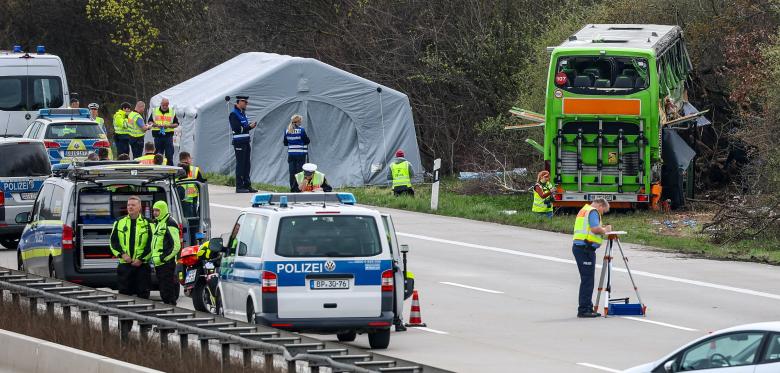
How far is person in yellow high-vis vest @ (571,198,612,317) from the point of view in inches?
798

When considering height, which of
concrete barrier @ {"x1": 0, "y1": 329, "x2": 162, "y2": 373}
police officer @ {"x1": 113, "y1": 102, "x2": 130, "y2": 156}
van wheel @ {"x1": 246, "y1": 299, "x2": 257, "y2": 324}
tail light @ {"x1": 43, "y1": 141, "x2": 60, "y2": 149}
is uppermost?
police officer @ {"x1": 113, "y1": 102, "x2": 130, "y2": 156}

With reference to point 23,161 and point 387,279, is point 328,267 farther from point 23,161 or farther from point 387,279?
point 23,161

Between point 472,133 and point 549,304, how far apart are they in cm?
2497

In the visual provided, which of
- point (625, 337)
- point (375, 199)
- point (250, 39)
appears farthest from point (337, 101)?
point (625, 337)

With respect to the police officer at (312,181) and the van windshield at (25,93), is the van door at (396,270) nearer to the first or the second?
the police officer at (312,181)

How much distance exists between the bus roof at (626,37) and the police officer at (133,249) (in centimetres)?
1642

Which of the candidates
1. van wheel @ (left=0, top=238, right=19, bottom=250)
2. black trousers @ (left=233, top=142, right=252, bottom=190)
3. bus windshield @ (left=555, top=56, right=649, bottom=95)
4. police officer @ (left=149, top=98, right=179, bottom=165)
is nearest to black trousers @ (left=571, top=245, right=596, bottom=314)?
van wheel @ (left=0, top=238, right=19, bottom=250)

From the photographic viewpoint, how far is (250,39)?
5438cm

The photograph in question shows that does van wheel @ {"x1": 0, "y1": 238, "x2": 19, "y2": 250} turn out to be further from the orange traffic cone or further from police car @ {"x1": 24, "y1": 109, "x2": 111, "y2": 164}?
the orange traffic cone

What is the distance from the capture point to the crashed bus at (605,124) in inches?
1271

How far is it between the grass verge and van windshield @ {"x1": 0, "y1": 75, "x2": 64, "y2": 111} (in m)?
4.61

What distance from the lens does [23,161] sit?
1056 inches

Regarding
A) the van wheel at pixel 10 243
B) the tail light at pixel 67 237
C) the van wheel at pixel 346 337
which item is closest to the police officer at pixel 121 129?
the van wheel at pixel 10 243

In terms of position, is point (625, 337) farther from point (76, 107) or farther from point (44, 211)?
point (76, 107)
